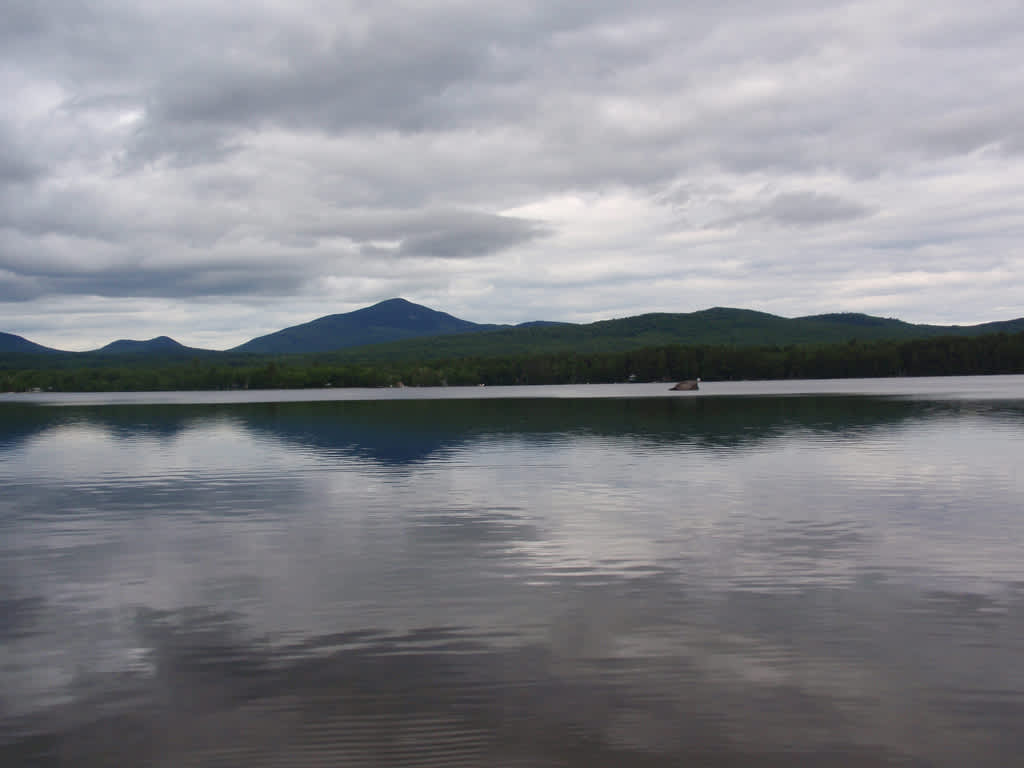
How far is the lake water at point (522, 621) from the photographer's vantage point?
1030 cm

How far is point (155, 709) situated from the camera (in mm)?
11242

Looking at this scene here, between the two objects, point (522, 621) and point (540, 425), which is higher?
point (540, 425)

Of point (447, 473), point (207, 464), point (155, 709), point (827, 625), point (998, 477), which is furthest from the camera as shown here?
point (207, 464)

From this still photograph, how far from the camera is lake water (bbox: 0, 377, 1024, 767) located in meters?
10.3

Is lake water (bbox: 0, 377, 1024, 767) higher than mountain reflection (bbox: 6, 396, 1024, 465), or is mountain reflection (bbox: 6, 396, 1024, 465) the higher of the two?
mountain reflection (bbox: 6, 396, 1024, 465)

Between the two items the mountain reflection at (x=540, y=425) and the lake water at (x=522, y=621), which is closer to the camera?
the lake water at (x=522, y=621)

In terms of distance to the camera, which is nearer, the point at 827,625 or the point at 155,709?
the point at 155,709

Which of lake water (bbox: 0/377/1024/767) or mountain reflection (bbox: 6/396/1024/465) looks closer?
lake water (bbox: 0/377/1024/767)

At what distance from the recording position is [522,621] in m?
14.7

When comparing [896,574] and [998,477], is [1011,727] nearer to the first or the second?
[896,574]

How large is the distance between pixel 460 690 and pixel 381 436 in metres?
48.5

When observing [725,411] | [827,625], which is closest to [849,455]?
[827,625]

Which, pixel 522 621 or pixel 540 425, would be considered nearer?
pixel 522 621

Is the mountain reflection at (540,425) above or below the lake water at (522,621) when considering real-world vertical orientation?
above
